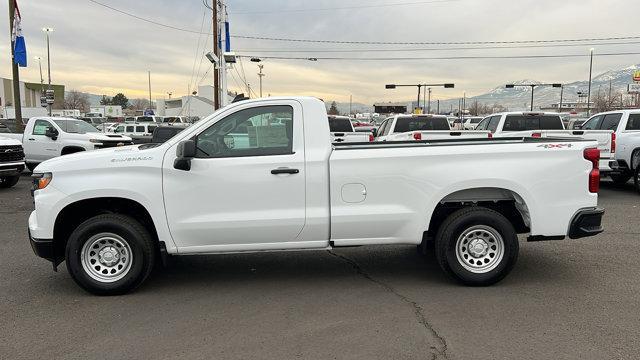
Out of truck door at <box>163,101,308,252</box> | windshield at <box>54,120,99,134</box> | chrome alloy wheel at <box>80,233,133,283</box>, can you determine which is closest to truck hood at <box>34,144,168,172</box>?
truck door at <box>163,101,308,252</box>

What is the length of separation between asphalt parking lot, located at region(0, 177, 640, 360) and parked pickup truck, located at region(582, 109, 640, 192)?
6330mm

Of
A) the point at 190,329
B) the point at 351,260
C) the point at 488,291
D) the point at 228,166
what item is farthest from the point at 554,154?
the point at 190,329

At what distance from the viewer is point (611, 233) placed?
25.3 ft

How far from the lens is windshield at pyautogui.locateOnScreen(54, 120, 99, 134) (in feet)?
51.5

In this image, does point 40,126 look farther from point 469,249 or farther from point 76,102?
point 76,102

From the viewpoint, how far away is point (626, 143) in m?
12.0

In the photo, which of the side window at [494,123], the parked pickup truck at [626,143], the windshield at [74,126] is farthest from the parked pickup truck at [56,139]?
the parked pickup truck at [626,143]

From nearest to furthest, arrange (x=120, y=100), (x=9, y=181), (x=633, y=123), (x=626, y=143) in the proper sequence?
(x=626, y=143) < (x=633, y=123) < (x=9, y=181) < (x=120, y=100)

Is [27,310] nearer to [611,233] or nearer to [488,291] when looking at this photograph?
[488,291]

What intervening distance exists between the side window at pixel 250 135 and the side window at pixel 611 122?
10695 millimetres

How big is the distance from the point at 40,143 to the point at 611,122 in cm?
1610

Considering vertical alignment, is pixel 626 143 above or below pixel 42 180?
above

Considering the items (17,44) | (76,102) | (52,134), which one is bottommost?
(52,134)

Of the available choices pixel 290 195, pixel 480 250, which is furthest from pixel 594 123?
pixel 290 195
